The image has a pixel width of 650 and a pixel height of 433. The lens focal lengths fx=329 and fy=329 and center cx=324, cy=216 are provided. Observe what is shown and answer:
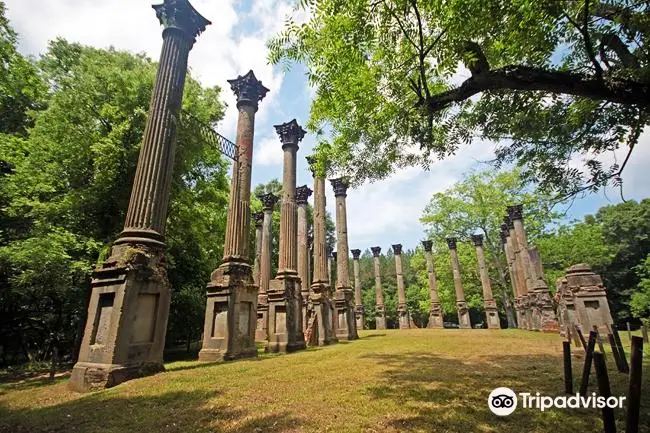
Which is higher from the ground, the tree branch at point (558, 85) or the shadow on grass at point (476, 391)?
the tree branch at point (558, 85)

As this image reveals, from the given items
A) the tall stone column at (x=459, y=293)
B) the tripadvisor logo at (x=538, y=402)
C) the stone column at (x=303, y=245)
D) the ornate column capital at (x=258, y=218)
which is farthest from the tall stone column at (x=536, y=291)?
the ornate column capital at (x=258, y=218)

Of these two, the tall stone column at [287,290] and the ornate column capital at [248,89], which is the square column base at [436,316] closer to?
the tall stone column at [287,290]

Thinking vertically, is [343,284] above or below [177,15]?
below

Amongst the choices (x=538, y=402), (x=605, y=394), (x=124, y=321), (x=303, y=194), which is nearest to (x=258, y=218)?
(x=303, y=194)

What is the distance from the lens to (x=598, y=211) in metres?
39.2

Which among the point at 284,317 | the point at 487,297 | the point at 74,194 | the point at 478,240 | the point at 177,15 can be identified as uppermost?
the point at 177,15

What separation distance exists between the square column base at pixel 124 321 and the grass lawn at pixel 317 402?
1.33 ft

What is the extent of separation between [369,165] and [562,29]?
4.86 metres

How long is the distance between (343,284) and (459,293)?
56.6 feet

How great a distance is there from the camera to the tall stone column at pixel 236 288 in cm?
1020

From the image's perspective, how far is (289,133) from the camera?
54.6 feet

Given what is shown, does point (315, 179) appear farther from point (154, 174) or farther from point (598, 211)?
point (598, 211)

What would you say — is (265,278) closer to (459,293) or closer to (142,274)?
(142,274)

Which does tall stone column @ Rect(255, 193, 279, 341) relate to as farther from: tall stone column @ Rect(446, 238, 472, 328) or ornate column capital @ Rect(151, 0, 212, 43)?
tall stone column @ Rect(446, 238, 472, 328)
